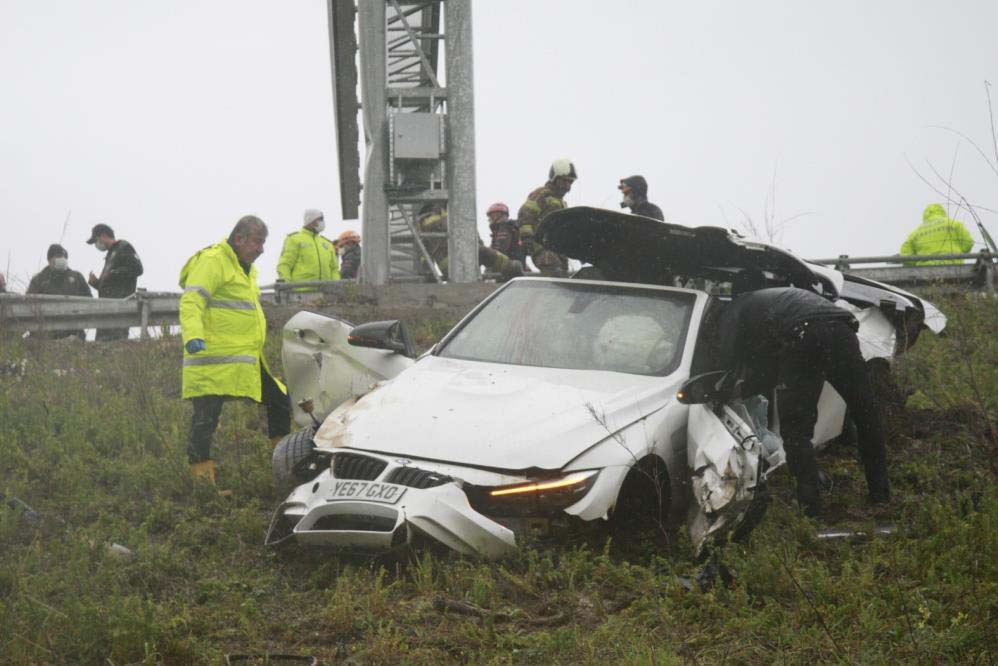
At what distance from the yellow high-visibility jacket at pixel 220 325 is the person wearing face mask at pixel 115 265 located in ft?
27.1

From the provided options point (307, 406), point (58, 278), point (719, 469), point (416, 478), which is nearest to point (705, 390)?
point (719, 469)

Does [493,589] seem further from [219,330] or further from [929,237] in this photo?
[929,237]

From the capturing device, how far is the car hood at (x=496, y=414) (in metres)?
6.20

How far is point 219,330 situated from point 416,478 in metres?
3.04

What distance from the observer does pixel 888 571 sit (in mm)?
6176

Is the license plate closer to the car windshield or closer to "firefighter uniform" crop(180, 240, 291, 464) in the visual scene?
the car windshield

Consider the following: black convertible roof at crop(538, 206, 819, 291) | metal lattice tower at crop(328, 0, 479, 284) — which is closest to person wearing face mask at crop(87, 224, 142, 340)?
metal lattice tower at crop(328, 0, 479, 284)

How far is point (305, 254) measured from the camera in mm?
17031

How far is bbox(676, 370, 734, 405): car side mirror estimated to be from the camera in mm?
6910

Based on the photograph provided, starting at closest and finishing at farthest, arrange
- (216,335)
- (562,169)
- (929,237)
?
(216,335), (562,169), (929,237)

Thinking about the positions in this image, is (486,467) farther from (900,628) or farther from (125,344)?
(125,344)

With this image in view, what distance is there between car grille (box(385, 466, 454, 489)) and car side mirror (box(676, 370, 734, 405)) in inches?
60.2

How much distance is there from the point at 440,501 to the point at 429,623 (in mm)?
657

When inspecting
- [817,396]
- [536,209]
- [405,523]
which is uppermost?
[536,209]
